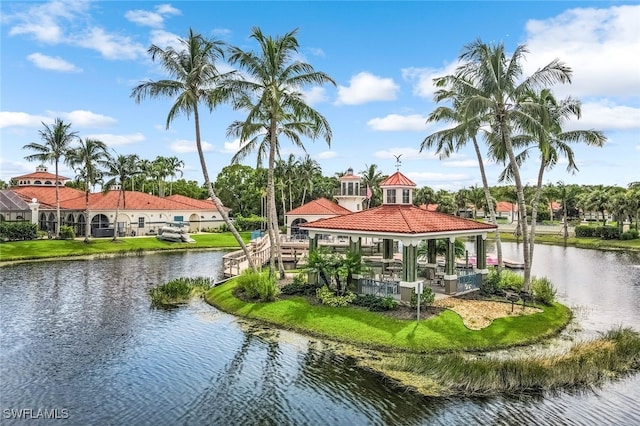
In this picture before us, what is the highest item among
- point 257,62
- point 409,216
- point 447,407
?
point 257,62

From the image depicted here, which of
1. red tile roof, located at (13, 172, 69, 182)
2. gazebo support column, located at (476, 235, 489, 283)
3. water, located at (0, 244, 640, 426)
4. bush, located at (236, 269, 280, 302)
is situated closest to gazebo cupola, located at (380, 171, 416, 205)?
gazebo support column, located at (476, 235, 489, 283)

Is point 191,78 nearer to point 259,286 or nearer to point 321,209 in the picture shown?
point 259,286

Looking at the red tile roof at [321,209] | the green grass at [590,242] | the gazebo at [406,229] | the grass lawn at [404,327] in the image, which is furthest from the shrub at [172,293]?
the green grass at [590,242]

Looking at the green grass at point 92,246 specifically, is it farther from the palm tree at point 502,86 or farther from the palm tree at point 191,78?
the palm tree at point 502,86

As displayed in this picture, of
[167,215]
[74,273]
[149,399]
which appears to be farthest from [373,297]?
[167,215]

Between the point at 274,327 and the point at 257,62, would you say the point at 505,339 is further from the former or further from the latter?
the point at 257,62

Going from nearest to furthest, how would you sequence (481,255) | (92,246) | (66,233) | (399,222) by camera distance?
(399,222)
(481,255)
(92,246)
(66,233)

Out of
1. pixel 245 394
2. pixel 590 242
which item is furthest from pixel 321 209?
pixel 245 394
